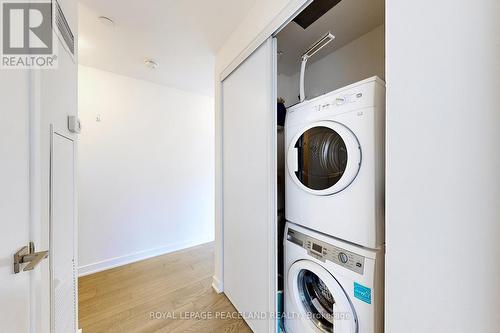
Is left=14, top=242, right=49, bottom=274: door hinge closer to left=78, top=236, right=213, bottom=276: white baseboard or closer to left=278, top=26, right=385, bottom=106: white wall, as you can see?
left=78, top=236, right=213, bottom=276: white baseboard

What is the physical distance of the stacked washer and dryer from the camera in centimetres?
89

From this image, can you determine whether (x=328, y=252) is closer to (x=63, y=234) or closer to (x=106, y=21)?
(x=63, y=234)

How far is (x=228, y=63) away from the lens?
1786 mm

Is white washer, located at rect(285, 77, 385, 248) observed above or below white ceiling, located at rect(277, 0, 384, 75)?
below

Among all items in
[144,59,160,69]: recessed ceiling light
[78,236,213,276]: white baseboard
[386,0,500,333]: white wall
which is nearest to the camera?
[386,0,500,333]: white wall

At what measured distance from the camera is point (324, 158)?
1214 mm

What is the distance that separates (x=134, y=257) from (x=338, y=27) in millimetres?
3420

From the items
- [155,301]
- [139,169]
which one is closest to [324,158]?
[155,301]

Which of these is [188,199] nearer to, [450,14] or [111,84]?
[111,84]

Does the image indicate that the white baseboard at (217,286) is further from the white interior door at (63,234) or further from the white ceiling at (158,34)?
the white ceiling at (158,34)

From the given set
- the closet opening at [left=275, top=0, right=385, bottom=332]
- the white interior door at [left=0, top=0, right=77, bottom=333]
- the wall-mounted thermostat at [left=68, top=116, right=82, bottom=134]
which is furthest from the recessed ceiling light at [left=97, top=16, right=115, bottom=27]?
the closet opening at [left=275, top=0, right=385, bottom=332]

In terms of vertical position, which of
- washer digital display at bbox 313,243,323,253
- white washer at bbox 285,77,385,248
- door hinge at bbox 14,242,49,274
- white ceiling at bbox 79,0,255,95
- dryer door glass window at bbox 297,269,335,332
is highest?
white ceiling at bbox 79,0,255,95

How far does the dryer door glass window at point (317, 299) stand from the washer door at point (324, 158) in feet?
1.97

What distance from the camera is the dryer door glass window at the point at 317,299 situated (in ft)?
3.80
